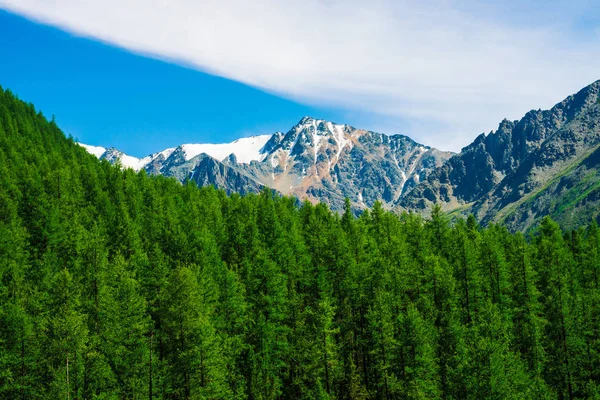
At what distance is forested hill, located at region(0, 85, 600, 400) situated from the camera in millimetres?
46406

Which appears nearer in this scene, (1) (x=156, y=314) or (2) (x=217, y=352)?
(2) (x=217, y=352)

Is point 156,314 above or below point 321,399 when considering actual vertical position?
above

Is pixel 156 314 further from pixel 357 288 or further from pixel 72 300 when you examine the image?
pixel 357 288

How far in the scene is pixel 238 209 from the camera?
341 feet

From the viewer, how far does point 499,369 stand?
1848 inches

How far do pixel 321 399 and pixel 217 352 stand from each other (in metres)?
12.3

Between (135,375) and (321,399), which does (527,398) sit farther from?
(135,375)

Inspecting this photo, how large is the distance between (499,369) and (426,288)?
19684 millimetres

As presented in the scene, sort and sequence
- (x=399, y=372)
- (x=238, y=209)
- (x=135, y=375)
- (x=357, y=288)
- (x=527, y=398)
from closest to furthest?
(x=135, y=375), (x=527, y=398), (x=399, y=372), (x=357, y=288), (x=238, y=209)

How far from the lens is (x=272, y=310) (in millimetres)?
59625

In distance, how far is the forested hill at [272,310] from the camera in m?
46.4

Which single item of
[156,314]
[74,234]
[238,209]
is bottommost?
[156,314]

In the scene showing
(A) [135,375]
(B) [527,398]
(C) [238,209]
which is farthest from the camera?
(C) [238,209]

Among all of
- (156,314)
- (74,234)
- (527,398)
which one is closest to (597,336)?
(527,398)
